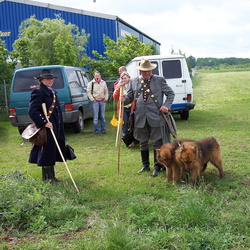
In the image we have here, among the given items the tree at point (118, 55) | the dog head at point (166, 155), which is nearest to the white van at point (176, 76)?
the tree at point (118, 55)

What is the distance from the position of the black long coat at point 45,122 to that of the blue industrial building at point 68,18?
20221mm

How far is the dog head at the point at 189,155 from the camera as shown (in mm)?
5250

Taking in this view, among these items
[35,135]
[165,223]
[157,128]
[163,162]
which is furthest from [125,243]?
[157,128]

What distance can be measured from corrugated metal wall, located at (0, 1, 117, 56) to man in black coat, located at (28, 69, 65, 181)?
20.2 meters

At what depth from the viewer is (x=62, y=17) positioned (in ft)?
83.3

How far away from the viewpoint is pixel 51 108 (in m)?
5.76

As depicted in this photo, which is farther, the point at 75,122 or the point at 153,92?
the point at 75,122

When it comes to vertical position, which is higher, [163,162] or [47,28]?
[47,28]

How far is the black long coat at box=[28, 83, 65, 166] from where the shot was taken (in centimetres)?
556

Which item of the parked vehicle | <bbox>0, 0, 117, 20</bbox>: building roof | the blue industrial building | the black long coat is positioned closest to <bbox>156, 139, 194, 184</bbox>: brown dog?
the black long coat

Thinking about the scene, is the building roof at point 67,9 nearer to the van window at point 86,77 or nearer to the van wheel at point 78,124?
the van window at point 86,77

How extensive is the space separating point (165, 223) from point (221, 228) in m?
0.63

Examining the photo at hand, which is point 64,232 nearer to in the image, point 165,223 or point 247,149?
point 165,223

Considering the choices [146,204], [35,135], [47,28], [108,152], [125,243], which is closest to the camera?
[125,243]
